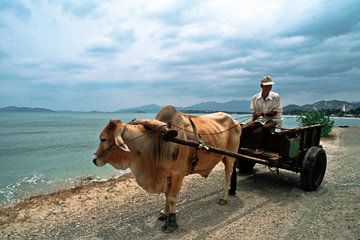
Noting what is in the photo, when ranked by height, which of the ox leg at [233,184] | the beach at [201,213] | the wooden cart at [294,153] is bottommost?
the beach at [201,213]

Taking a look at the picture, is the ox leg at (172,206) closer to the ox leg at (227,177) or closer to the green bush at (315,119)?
the ox leg at (227,177)

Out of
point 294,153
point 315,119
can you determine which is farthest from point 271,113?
point 315,119

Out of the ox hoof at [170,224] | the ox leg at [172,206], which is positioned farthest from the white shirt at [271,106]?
the ox hoof at [170,224]

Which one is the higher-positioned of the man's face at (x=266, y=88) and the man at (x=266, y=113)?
the man's face at (x=266, y=88)

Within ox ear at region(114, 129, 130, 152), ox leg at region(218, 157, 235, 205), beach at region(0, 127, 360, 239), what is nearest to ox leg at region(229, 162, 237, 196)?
beach at region(0, 127, 360, 239)

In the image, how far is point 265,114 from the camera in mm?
7488

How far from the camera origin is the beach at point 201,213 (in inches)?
206

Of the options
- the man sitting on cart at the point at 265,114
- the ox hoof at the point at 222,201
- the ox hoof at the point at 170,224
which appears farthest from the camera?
the man sitting on cart at the point at 265,114

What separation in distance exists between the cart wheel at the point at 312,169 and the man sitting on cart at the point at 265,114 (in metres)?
1.01

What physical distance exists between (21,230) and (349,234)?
5549 millimetres

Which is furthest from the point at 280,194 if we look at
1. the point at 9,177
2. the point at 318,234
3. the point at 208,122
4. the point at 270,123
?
the point at 9,177

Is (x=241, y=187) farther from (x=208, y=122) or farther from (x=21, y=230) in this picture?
(x=21, y=230)

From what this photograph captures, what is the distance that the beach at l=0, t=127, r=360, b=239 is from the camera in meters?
5.24

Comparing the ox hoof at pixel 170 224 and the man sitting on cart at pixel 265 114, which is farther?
the man sitting on cart at pixel 265 114
